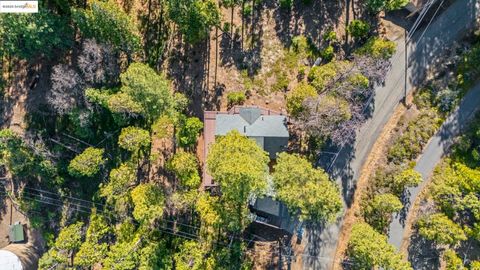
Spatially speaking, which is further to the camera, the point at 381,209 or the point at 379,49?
the point at 381,209

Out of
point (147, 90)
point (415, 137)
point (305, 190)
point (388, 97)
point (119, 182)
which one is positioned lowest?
point (119, 182)

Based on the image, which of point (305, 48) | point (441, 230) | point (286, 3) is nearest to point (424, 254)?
point (441, 230)

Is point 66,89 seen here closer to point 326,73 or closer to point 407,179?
point 326,73

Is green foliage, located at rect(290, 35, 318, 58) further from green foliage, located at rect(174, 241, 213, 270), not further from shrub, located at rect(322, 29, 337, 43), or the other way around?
green foliage, located at rect(174, 241, 213, 270)

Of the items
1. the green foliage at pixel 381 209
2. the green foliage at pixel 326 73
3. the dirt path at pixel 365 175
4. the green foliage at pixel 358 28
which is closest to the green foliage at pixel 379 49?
the green foliage at pixel 358 28

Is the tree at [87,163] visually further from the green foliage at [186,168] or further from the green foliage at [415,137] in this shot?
the green foliage at [415,137]

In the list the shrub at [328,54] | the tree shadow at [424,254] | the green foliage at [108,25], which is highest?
the green foliage at [108,25]
